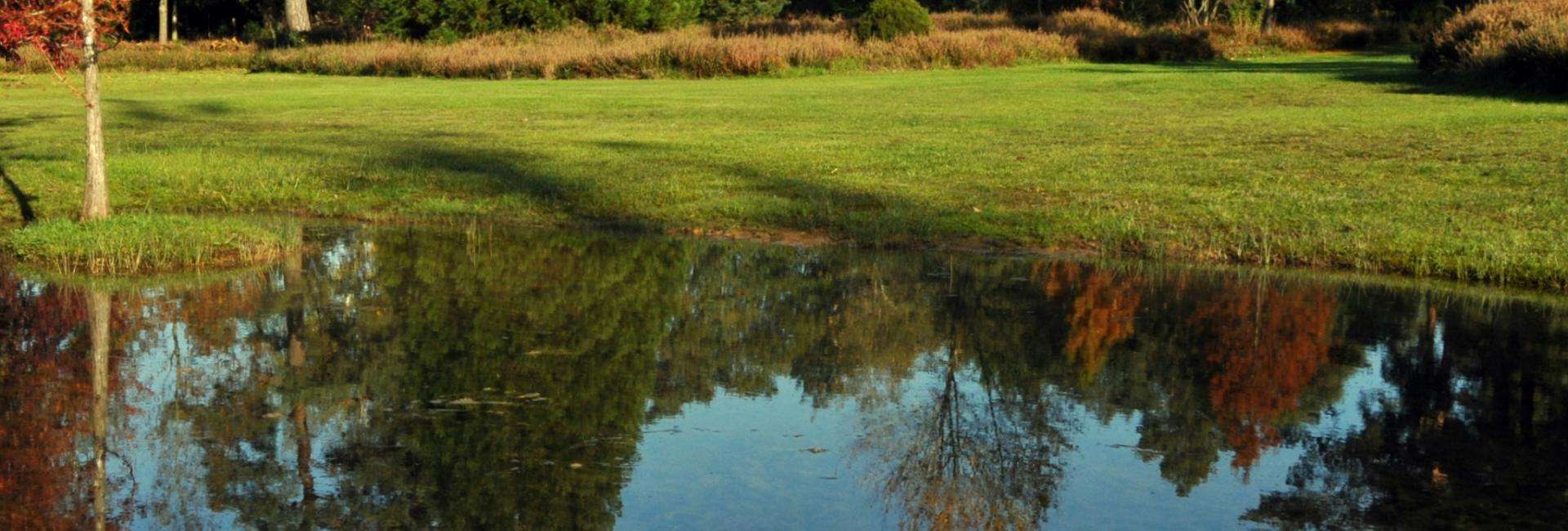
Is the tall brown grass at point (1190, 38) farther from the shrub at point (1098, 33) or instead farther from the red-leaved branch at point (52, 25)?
the red-leaved branch at point (52, 25)

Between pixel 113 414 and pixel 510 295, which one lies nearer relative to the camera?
pixel 113 414

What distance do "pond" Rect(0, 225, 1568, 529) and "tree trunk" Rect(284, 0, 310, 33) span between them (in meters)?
41.7

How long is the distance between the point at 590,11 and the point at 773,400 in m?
45.0

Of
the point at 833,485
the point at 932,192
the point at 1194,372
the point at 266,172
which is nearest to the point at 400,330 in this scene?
the point at 833,485

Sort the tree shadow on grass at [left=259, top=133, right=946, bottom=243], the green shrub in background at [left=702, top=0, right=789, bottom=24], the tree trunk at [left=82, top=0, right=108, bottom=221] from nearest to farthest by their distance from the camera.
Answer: the tree trunk at [left=82, top=0, right=108, bottom=221] < the tree shadow on grass at [left=259, top=133, right=946, bottom=243] < the green shrub in background at [left=702, top=0, right=789, bottom=24]

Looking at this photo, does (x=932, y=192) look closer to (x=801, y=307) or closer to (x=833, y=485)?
(x=801, y=307)

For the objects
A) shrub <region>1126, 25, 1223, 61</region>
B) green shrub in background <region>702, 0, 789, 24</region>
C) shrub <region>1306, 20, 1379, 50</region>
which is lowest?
shrub <region>1126, 25, 1223, 61</region>

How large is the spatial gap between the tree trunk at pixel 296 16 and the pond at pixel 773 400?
1642 inches

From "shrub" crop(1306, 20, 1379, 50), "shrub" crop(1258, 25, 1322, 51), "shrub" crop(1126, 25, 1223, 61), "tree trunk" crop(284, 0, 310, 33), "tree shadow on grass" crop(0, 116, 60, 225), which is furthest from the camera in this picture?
"tree trunk" crop(284, 0, 310, 33)

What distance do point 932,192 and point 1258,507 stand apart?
9595mm

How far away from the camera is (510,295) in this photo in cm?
1077

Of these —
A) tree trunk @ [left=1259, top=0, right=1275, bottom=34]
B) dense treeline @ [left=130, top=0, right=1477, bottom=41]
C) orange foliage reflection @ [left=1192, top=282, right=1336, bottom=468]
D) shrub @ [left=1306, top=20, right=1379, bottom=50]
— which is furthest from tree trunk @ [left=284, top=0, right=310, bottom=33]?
orange foliage reflection @ [left=1192, top=282, right=1336, bottom=468]

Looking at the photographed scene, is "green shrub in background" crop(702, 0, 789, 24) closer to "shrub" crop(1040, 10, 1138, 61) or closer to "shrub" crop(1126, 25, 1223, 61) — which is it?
"shrub" crop(1040, 10, 1138, 61)

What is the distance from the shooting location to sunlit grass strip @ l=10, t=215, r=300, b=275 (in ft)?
38.7
